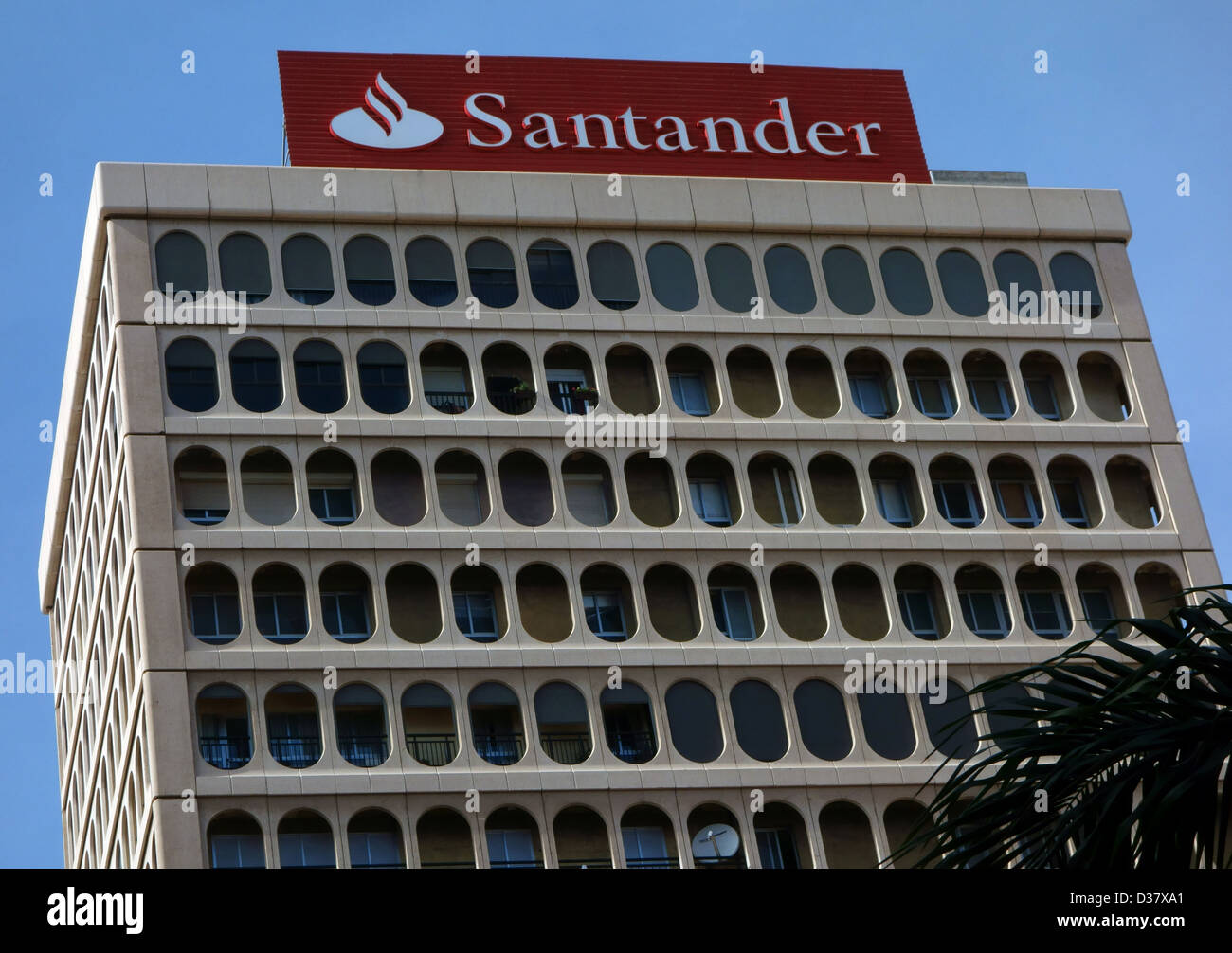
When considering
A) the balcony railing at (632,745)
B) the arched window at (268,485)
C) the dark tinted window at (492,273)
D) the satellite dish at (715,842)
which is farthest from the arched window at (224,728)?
the dark tinted window at (492,273)

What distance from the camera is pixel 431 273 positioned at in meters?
55.1

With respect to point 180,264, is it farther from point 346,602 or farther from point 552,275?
point 346,602

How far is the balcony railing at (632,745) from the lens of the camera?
50188 millimetres

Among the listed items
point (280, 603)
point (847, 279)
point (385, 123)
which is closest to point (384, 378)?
point (280, 603)

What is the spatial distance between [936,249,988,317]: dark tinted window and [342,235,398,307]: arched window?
15528 mm

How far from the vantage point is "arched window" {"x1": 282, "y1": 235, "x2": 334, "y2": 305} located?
177 feet

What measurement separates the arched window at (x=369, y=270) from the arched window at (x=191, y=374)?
4.33 m

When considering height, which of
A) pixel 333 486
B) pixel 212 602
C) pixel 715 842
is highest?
pixel 333 486

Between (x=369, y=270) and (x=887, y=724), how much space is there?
1784 centimetres

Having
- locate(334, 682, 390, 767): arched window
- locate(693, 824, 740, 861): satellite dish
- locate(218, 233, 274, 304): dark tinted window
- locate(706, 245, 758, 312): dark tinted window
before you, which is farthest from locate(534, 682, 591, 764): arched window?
locate(218, 233, 274, 304): dark tinted window

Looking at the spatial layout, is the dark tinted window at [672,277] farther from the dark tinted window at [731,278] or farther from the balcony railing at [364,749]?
the balcony railing at [364,749]

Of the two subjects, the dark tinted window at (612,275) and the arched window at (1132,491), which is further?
the arched window at (1132,491)

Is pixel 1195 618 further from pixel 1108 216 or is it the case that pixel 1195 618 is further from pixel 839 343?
pixel 1108 216

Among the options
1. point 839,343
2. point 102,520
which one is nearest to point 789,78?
point 839,343
